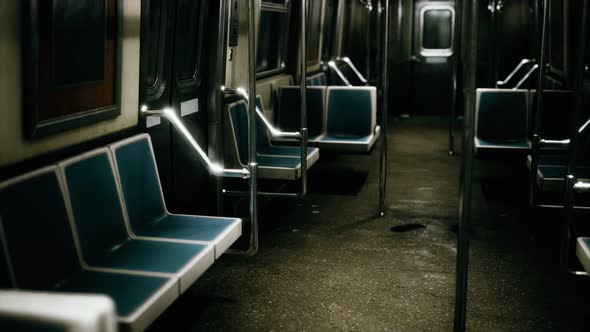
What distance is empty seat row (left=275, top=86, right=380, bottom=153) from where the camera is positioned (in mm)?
6309

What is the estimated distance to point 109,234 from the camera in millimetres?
2982

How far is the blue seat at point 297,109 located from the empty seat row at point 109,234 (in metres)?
3.00

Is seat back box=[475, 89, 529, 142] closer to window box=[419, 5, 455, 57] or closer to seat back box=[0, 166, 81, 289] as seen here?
seat back box=[0, 166, 81, 289]

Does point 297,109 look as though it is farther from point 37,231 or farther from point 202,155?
point 37,231

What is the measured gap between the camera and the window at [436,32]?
1171cm

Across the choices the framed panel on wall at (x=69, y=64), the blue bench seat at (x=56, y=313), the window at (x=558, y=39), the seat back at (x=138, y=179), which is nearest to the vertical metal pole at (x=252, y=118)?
the seat back at (x=138, y=179)

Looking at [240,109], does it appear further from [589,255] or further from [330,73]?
[330,73]

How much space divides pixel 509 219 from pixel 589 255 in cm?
226

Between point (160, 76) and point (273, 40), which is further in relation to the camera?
point (273, 40)

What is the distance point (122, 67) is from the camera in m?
3.39

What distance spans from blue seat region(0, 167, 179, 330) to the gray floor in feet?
2.12

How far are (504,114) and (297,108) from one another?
2.00 m

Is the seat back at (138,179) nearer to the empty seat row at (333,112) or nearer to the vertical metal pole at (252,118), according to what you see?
the vertical metal pole at (252,118)

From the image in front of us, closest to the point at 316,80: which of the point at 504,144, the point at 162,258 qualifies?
the point at 504,144
